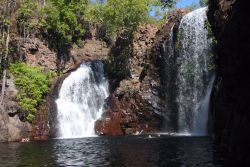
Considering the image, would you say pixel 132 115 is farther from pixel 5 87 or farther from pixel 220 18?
pixel 220 18

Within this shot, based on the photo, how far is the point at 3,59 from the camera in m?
55.8

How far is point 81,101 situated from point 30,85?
7.11m

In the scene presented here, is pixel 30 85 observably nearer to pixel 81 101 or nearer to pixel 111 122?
pixel 81 101

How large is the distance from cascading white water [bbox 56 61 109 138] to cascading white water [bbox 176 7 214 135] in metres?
11.6

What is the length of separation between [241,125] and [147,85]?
109 ft

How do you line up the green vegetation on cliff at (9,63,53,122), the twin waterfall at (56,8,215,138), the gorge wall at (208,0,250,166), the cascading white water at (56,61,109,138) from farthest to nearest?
the cascading white water at (56,61,109,138) < the green vegetation on cliff at (9,63,53,122) < the twin waterfall at (56,8,215,138) < the gorge wall at (208,0,250,166)

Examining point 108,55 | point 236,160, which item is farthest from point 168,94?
point 236,160

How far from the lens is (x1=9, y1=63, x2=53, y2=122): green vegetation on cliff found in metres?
53.0

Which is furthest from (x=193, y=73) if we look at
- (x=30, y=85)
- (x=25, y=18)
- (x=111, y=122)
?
(x=25, y=18)

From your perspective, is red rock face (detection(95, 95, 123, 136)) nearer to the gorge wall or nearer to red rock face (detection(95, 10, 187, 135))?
red rock face (detection(95, 10, 187, 135))

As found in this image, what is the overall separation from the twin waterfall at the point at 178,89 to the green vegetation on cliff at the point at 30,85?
266 centimetres

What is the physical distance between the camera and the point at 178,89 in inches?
2060

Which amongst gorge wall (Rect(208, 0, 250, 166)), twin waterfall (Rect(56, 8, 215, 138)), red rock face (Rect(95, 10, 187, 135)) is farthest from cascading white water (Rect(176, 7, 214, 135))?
gorge wall (Rect(208, 0, 250, 166))

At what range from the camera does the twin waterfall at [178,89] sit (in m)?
49.3
